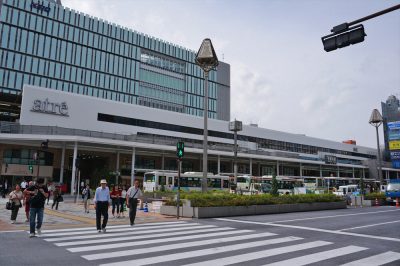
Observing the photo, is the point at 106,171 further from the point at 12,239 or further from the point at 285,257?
the point at 285,257

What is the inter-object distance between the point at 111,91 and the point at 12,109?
92.7 ft

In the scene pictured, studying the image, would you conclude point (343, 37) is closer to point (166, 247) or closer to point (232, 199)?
point (166, 247)

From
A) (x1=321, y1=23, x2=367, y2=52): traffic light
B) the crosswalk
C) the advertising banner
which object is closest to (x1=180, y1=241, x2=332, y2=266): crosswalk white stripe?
the crosswalk

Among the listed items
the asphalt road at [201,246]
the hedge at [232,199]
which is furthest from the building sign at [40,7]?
the asphalt road at [201,246]

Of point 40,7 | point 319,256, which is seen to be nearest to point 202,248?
point 319,256

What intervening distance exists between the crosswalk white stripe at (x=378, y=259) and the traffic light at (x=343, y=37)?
5762 mm

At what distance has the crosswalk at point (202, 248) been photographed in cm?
813

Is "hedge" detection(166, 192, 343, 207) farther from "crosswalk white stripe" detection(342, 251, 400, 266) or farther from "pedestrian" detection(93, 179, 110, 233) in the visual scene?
"crosswalk white stripe" detection(342, 251, 400, 266)

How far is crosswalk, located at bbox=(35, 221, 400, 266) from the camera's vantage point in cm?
813

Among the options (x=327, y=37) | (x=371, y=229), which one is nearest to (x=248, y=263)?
(x=327, y=37)

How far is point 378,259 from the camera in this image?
877 centimetres

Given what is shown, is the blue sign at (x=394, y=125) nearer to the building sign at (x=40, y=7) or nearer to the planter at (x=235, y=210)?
the planter at (x=235, y=210)

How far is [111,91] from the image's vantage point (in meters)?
81.0

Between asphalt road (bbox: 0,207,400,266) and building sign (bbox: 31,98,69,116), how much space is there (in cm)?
3446
